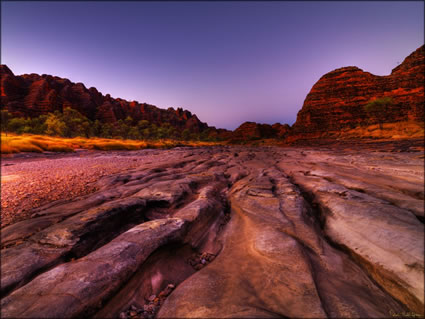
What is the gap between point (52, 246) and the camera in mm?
2871

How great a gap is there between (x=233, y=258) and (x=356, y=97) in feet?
245

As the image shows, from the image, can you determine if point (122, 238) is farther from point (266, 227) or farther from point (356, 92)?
point (356, 92)

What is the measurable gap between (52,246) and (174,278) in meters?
2.28

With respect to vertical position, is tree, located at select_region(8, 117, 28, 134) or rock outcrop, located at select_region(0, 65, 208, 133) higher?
rock outcrop, located at select_region(0, 65, 208, 133)

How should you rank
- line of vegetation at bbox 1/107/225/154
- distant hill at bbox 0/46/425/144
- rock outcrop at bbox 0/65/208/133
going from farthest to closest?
rock outcrop at bbox 0/65/208/133 < distant hill at bbox 0/46/425/144 < line of vegetation at bbox 1/107/225/154

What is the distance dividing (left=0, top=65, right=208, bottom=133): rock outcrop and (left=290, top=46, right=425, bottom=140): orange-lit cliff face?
134902 mm

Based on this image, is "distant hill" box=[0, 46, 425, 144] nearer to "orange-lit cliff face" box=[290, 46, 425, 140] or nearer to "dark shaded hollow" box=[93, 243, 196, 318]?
"orange-lit cliff face" box=[290, 46, 425, 140]

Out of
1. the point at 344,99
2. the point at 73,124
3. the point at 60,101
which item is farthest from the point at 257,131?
the point at 60,101

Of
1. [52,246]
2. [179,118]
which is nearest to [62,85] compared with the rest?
[179,118]

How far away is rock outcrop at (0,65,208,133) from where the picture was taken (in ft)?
315

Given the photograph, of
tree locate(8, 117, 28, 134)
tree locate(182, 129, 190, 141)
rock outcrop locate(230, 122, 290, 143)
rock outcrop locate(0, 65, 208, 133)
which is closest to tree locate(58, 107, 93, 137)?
tree locate(8, 117, 28, 134)

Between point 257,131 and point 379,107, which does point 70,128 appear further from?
point 257,131

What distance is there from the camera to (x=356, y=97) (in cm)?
5450

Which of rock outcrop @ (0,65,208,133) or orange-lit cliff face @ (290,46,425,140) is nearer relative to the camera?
orange-lit cliff face @ (290,46,425,140)
